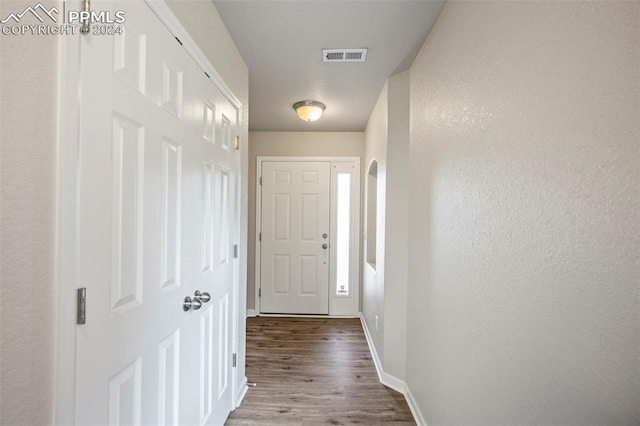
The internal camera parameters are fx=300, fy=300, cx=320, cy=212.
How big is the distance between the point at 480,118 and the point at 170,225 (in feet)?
4.33

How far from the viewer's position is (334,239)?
3.94 meters

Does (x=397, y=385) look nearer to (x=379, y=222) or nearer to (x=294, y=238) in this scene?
(x=379, y=222)

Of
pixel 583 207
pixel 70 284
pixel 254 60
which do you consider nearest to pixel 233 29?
pixel 254 60

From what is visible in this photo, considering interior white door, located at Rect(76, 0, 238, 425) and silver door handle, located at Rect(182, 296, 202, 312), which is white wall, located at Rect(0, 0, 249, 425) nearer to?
interior white door, located at Rect(76, 0, 238, 425)

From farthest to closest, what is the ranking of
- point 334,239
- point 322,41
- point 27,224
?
point 334,239 < point 322,41 < point 27,224

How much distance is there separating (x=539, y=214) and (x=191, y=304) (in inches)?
53.8

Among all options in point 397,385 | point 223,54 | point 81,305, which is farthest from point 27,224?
point 397,385

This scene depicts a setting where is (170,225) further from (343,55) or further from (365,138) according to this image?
(365,138)

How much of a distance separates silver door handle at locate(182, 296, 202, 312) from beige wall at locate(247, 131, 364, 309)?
2.60 m

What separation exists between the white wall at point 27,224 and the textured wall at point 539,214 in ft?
4.10

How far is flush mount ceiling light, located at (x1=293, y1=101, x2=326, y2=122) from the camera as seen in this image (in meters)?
2.91

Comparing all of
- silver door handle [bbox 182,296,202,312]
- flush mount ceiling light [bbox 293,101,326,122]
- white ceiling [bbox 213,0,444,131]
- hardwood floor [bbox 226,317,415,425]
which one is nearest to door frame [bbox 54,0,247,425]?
silver door handle [bbox 182,296,202,312]

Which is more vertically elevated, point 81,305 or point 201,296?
point 81,305

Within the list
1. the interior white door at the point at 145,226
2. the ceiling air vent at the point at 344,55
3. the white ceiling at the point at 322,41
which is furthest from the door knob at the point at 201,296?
the ceiling air vent at the point at 344,55
